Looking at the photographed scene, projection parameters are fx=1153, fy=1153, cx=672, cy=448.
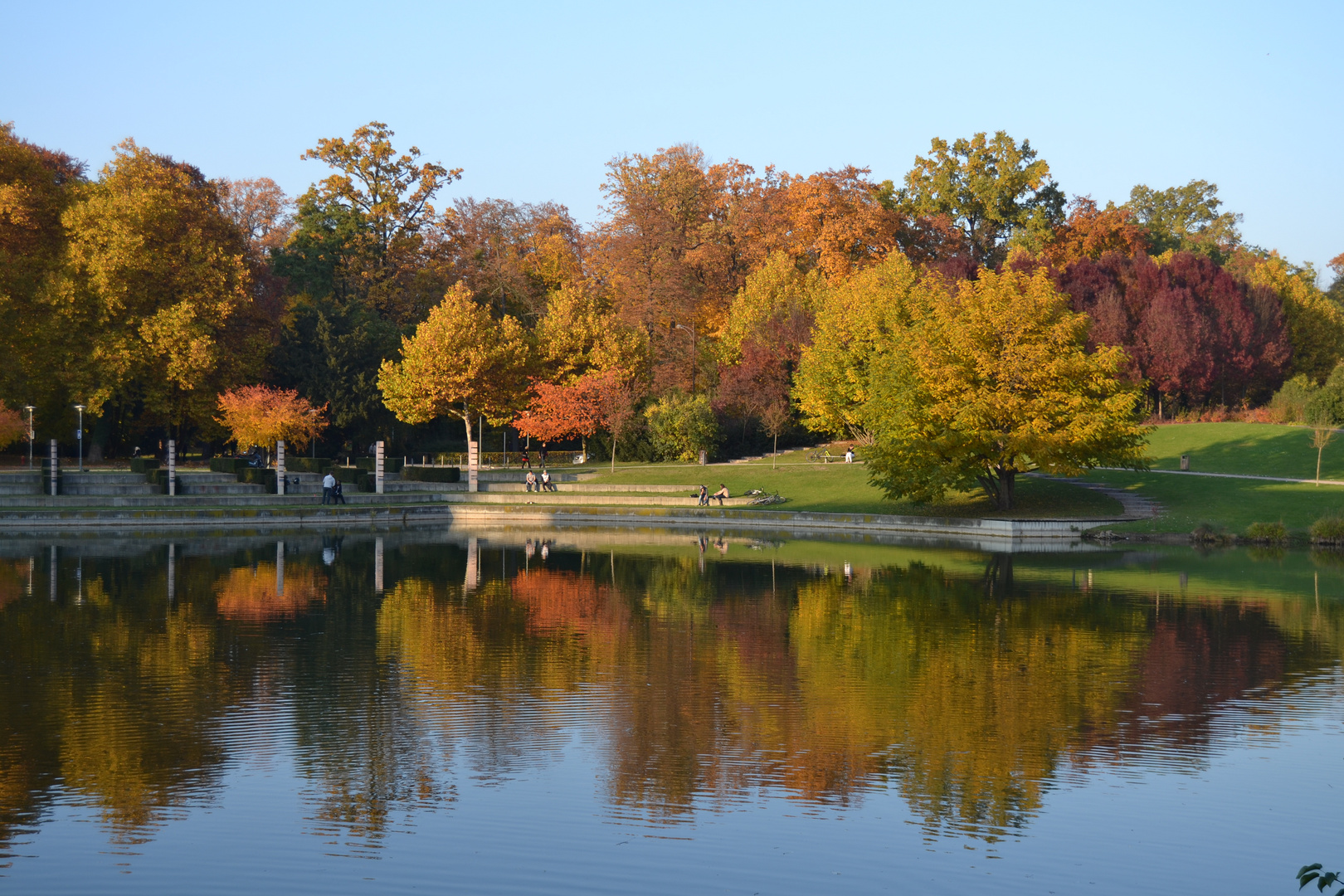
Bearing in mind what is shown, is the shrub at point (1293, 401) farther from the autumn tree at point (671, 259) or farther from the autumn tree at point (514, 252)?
the autumn tree at point (514, 252)

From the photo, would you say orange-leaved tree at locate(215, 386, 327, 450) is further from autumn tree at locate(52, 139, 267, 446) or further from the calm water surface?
the calm water surface

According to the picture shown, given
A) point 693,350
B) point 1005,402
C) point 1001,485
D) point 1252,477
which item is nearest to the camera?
point 1005,402

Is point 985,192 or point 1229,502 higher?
point 985,192

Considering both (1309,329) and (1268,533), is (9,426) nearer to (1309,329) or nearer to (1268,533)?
(1268,533)

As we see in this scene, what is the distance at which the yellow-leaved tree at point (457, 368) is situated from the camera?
2496 inches

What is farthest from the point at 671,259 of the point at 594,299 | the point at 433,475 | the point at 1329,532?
the point at 1329,532

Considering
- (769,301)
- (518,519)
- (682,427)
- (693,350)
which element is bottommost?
(518,519)

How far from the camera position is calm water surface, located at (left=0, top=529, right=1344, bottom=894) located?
9.51 meters

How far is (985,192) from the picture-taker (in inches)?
3238

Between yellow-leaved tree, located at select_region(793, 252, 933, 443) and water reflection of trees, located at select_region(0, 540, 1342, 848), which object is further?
yellow-leaved tree, located at select_region(793, 252, 933, 443)

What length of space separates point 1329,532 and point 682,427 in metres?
33.7

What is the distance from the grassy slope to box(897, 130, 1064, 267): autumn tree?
85.1 ft

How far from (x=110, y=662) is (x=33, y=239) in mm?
48941

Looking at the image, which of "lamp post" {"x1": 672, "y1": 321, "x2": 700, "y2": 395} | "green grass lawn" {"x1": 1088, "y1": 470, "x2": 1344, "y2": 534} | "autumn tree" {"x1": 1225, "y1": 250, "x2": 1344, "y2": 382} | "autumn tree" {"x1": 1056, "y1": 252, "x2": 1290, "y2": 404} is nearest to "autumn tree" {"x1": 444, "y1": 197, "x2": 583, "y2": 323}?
"lamp post" {"x1": 672, "y1": 321, "x2": 700, "y2": 395}
